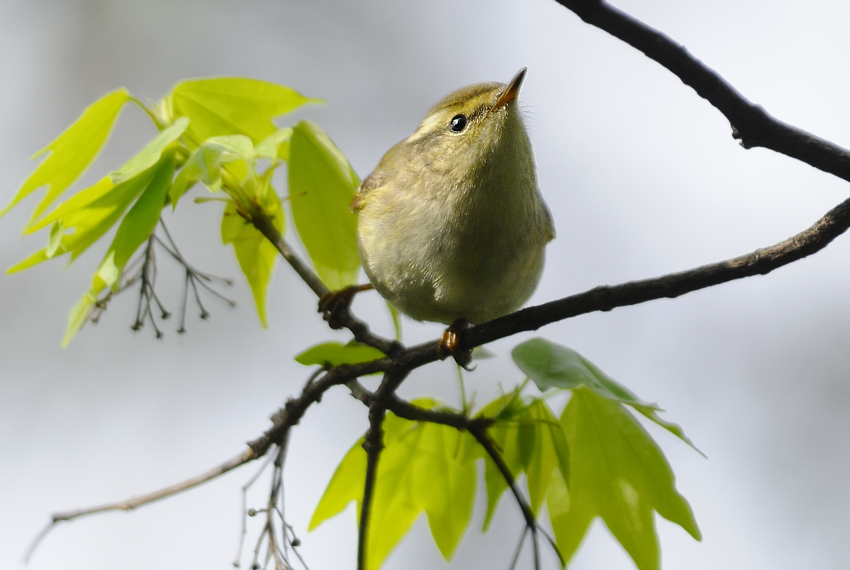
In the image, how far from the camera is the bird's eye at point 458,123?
1733 millimetres

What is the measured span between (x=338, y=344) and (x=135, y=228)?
445 millimetres

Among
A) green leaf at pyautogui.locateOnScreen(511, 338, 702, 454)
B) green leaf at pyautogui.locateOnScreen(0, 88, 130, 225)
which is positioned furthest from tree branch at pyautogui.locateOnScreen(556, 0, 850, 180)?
green leaf at pyautogui.locateOnScreen(0, 88, 130, 225)

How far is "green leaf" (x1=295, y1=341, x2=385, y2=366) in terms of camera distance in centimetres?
141

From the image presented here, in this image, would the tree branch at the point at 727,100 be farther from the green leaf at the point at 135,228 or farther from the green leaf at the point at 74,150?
the green leaf at the point at 74,150

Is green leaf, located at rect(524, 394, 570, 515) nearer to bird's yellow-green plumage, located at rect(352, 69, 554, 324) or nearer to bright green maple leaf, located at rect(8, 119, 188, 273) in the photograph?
bird's yellow-green plumage, located at rect(352, 69, 554, 324)

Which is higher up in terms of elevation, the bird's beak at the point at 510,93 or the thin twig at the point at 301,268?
the bird's beak at the point at 510,93

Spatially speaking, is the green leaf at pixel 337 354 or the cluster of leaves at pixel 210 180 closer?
the cluster of leaves at pixel 210 180

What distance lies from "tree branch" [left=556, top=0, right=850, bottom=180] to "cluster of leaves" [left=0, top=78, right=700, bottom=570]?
451 millimetres

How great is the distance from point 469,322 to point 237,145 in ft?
2.21

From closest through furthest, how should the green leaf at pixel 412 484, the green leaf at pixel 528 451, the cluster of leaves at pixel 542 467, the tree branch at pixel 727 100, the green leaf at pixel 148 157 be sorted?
the tree branch at pixel 727 100 < the green leaf at pixel 148 157 < the cluster of leaves at pixel 542 467 < the green leaf at pixel 528 451 < the green leaf at pixel 412 484

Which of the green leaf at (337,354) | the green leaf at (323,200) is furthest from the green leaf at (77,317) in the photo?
the green leaf at (323,200)

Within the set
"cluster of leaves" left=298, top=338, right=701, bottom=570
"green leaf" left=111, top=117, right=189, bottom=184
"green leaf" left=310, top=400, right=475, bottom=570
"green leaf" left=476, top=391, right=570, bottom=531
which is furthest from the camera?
"green leaf" left=310, top=400, right=475, bottom=570

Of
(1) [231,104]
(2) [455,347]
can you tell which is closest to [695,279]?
(2) [455,347]

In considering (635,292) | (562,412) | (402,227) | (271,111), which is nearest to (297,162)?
(271,111)
